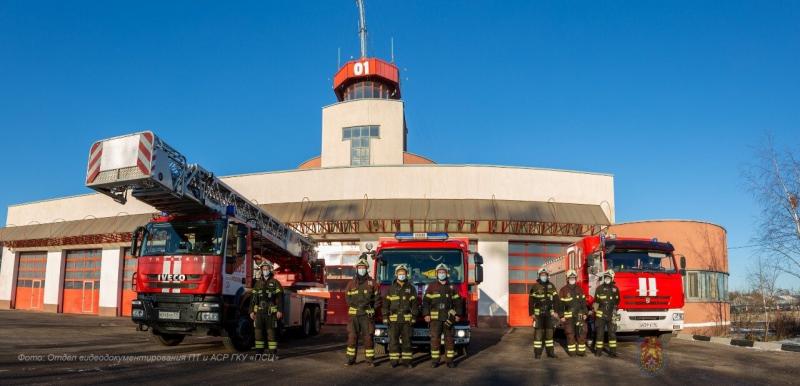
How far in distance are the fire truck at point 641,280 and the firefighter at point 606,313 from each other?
0.78m

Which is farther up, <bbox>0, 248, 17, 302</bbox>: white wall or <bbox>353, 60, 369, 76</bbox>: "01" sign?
<bbox>353, 60, 369, 76</bbox>: "01" sign

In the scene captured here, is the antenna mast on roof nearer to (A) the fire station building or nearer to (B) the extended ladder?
(A) the fire station building

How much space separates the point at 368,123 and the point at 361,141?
1.08m

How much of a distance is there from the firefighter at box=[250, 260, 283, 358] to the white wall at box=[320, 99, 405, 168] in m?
20.0

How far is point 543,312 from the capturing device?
11625mm

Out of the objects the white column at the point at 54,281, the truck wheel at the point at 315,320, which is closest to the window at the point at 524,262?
the truck wheel at the point at 315,320

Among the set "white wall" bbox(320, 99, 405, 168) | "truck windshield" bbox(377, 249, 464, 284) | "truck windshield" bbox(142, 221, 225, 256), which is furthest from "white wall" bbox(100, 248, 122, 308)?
"truck windshield" bbox(377, 249, 464, 284)

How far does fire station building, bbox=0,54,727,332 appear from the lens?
24.5 m

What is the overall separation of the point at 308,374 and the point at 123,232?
77.2 feet

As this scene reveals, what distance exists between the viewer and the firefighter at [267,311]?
1098cm

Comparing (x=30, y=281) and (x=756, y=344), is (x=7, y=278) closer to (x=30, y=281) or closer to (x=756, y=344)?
(x=30, y=281)

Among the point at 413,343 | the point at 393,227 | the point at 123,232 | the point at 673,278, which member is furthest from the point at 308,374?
the point at 123,232

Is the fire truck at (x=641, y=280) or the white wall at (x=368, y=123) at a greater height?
the white wall at (x=368, y=123)

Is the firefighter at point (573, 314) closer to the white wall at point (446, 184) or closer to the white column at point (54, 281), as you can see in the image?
the white wall at point (446, 184)
